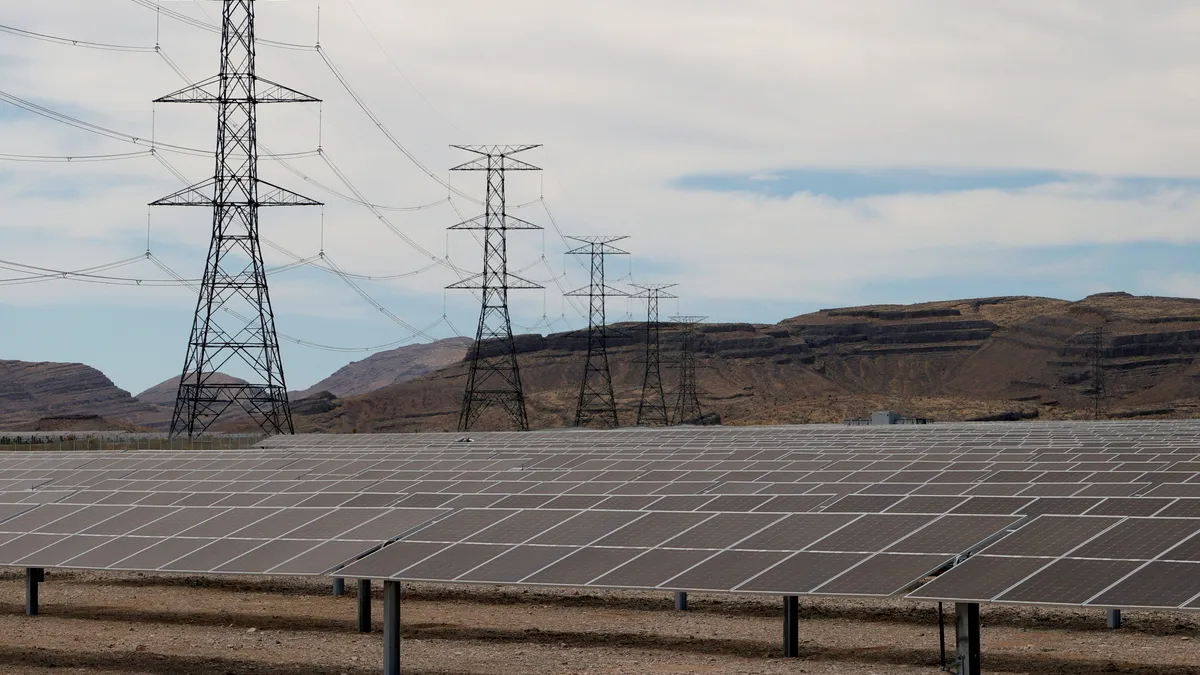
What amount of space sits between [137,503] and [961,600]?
17032mm

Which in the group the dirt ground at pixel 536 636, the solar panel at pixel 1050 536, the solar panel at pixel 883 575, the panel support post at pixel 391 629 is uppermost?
the solar panel at pixel 1050 536

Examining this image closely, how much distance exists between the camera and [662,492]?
25.2 meters

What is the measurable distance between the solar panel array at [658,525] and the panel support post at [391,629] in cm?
56

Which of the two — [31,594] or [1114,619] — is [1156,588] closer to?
[1114,619]

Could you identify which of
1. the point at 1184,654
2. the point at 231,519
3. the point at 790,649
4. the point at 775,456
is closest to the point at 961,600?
the point at 790,649

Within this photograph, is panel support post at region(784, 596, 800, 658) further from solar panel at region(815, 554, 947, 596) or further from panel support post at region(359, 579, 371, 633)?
panel support post at region(359, 579, 371, 633)

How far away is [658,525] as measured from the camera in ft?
70.0

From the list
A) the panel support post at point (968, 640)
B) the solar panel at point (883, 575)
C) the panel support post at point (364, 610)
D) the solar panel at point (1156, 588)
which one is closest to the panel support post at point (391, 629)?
the panel support post at point (364, 610)

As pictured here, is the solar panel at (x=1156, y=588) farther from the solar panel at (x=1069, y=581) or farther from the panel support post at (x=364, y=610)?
the panel support post at (x=364, y=610)

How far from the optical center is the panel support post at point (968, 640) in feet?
56.6

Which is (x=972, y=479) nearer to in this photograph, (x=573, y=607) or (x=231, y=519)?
(x=573, y=607)

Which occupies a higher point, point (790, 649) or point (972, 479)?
point (972, 479)

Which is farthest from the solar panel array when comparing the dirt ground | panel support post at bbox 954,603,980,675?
the dirt ground

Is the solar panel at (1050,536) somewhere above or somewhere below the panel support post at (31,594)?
above
